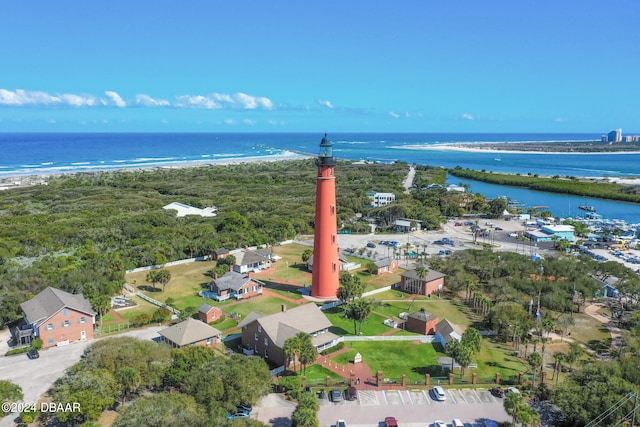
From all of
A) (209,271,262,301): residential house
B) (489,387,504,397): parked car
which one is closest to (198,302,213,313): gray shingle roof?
(209,271,262,301): residential house

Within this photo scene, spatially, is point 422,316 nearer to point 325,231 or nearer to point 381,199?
point 325,231

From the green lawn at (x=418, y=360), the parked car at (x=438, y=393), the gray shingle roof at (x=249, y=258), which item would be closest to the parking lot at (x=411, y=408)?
the parked car at (x=438, y=393)

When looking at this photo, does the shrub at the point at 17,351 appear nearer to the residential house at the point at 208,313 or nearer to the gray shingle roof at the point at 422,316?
the residential house at the point at 208,313

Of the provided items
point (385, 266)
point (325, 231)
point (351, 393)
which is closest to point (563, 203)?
point (385, 266)

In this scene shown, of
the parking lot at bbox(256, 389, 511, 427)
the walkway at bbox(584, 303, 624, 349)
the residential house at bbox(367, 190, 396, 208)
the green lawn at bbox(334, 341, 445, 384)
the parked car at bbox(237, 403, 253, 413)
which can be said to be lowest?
the green lawn at bbox(334, 341, 445, 384)

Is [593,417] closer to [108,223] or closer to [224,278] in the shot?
[224,278]

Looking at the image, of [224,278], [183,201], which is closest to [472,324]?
[224,278]

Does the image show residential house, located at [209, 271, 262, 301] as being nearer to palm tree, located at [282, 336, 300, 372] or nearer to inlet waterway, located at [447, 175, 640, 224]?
palm tree, located at [282, 336, 300, 372]

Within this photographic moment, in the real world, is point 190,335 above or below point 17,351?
above
